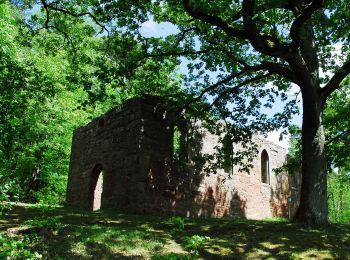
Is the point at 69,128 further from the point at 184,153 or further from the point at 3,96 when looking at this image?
the point at 184,153

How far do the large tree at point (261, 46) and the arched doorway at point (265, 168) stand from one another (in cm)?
704

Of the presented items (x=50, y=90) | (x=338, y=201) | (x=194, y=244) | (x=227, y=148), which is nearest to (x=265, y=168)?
(x=227, y=148)

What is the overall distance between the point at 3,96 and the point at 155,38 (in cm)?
613

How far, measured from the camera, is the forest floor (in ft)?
20.4

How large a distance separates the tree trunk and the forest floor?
0.84 meters

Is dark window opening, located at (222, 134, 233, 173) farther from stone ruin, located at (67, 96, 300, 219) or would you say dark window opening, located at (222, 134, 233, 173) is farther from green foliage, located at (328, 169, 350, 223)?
green foliage, located at (328, 169, 350, 223)

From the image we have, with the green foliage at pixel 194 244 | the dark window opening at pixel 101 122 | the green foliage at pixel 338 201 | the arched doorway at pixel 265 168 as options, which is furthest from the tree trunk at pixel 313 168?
the green foliage at pixel 338 201

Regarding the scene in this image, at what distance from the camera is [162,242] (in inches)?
279

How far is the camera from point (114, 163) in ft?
43.9

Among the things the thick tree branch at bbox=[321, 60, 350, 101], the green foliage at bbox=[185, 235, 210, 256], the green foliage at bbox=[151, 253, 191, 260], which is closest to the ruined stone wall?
the green foliage at bbox=[185, 235, 210, 256]

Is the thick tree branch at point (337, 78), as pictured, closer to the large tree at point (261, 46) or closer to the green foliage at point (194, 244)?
the large tree at point (261, 46)

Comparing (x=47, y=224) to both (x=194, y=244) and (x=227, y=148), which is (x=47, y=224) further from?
(x=227, y=148)

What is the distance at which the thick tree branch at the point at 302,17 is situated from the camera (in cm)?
820

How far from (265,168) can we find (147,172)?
9770mm
